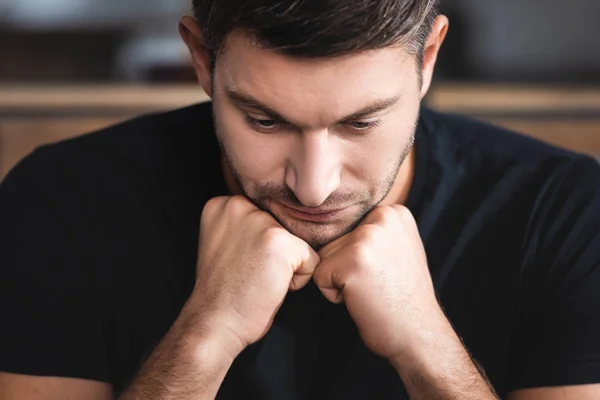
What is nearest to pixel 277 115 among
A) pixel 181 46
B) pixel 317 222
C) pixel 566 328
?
pixel 317 222

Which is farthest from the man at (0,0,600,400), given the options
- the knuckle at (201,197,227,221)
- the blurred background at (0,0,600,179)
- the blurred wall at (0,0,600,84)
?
the blurred wall at (0,0,600,84)

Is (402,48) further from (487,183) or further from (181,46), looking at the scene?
(181,46)

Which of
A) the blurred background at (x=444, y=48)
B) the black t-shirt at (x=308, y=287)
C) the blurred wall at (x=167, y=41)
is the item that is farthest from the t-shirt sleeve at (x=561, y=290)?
the blurred wall at (x=167, y=41)

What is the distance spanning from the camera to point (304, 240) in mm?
1212

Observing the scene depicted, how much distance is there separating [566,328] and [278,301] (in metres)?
0.40

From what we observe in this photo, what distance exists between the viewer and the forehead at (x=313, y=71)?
106 cm

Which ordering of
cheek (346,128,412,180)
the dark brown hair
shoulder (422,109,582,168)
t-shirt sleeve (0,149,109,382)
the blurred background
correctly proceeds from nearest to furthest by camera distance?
the dark brown hair < cheek (346,128,412,180) < t-shirt sleeve (0,149,109,382) < shoulder (422,109,582,168) < the blurred background

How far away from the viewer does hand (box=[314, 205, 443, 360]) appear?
3.85 feet

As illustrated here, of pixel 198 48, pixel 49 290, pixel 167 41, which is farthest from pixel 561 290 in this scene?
pixel 167 41

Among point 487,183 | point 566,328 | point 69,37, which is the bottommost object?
point 69,37

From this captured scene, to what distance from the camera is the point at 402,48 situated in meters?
1.10

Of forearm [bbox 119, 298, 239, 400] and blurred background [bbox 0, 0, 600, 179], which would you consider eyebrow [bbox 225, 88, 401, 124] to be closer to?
forearm [bbox 119, 298, 239, 400]

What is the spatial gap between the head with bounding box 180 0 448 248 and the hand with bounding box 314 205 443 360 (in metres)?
0.04

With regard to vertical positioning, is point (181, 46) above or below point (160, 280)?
below
